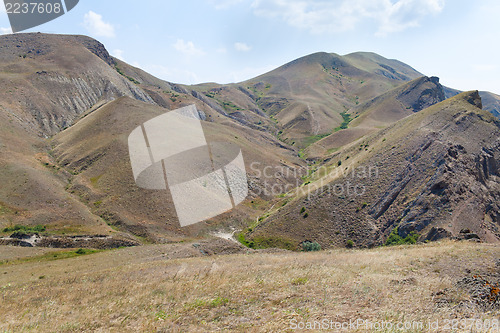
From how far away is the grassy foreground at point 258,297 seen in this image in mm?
8547

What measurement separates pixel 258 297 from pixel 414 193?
31.0 meters

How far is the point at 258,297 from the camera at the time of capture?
34.8 ft

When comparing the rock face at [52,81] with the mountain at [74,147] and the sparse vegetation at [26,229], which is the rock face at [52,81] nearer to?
the mountain at [74,147]

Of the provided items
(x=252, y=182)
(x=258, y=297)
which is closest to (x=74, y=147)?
(x=252, y=182)

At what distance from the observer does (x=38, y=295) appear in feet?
39.0

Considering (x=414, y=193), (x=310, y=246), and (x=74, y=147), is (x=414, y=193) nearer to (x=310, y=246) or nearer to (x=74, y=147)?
(x=310, y=246)

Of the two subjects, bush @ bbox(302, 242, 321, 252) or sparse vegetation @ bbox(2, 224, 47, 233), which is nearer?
sparse vegetation @ bbox(2, 224, 47, 233)

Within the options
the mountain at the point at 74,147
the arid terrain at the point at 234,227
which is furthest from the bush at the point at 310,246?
the mountain at the point at 74,147

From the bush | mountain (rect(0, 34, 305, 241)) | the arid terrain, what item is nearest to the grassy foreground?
the arid terrain

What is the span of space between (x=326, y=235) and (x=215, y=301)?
91.5ft

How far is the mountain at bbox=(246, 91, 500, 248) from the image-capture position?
99.5 feet

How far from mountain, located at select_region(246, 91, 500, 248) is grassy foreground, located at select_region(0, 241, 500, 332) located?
1641 centimetres

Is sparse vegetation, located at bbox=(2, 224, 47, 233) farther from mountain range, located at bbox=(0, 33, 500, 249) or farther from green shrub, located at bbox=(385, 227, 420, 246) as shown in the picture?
green shrub, located at bbox=(385, 227, 420, 246)

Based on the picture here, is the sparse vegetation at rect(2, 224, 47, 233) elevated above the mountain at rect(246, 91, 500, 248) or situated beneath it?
elevated above
